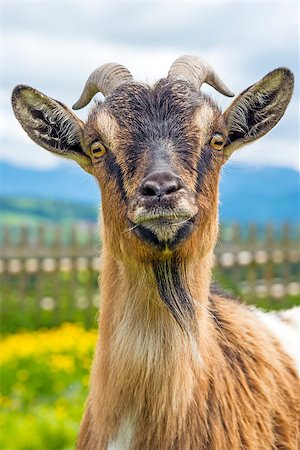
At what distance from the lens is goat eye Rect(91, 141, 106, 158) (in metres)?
4.59

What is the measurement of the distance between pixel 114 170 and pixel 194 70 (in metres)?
1.00

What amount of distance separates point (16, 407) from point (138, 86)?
5099mm

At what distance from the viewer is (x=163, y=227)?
3959mm

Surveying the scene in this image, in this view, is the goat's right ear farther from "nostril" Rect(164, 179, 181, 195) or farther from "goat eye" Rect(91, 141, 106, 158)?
"nostril" Rect(164, 179, 181, 195)

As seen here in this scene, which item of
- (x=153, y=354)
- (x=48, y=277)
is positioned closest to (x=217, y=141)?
(x=153, y=354)

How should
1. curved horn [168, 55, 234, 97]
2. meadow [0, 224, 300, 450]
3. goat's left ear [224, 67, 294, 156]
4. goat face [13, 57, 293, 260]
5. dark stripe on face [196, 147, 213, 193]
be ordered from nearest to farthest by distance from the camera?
goat face [13, 57, 293, 260] < dark stripe on face [196, 147, 213, 193] < goat's left ear [224, 67, 294, 156] < curved horn [168, 55, 234, 97] < meadow [0, 224, 300, 450]

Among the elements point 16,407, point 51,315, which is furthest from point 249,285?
point 16,407

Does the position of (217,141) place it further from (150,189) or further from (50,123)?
(50,123)

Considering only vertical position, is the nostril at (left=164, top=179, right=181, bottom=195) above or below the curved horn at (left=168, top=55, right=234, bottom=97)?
below

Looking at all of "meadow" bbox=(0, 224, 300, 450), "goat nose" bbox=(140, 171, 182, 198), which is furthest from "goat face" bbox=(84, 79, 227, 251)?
"meadow" bbox=(0, 224, 300, 450)

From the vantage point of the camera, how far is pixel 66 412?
26.8 ft

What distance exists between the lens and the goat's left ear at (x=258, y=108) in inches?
191

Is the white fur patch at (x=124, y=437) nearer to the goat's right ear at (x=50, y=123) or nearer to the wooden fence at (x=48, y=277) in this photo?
the goat's right ear at (x=50, y=123)

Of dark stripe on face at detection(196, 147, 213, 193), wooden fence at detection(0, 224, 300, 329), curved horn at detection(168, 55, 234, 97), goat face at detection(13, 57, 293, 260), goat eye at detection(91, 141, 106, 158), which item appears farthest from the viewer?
wooden fence at detection(0, 224, 300, 329)
